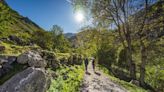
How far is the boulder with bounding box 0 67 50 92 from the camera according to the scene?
32.4 feet

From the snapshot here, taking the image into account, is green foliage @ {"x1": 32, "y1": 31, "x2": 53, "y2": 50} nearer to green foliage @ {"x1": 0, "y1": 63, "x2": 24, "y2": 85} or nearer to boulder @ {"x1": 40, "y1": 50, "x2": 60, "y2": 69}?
boulder @ {"x1": 40, "y1": 50, "x2": 60, "y2": 69}

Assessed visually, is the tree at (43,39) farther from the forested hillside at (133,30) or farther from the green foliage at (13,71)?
the green foliage at (13,71)

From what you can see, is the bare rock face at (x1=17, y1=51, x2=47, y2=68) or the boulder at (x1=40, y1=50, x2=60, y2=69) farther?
the boulder at (x1=40, y1=50, x2=60, y2=69)

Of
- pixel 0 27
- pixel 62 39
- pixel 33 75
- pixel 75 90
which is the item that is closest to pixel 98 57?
pixel 0 27

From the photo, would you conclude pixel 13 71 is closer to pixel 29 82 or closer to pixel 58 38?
pixel 29 82

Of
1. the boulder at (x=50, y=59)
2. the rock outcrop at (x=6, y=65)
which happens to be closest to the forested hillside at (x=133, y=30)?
the boulder at (x=50, y=59)

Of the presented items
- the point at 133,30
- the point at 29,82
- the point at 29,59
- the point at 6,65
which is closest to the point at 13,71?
the point at 6,65

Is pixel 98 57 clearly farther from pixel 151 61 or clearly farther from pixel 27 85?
pixel 27 85

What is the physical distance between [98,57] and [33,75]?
70462mm

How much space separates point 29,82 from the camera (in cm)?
1013

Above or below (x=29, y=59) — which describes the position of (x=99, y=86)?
below

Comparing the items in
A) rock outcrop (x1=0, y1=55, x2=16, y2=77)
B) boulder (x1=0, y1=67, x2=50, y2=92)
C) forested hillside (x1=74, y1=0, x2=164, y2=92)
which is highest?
forested hillside (x1=74, y1=0, x2=164, y2=92)

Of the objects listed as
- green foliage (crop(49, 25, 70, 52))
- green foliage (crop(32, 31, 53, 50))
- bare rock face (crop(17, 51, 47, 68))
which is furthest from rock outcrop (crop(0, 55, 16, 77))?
green foliage (crop(49, 25, 70, 52))

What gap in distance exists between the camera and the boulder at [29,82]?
9875 millimetres
